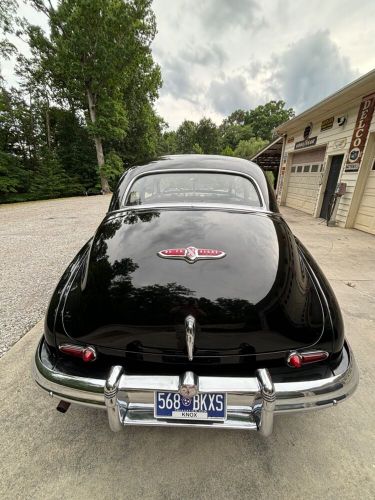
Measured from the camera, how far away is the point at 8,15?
601 inches

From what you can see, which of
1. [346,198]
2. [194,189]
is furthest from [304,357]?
[346,198]

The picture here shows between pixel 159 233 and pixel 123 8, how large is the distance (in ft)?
65.0

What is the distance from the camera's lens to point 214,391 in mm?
1168

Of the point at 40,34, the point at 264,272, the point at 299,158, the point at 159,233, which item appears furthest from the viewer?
the point at 40,34

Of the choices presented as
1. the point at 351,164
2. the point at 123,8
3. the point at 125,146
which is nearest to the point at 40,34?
the point at 123,8

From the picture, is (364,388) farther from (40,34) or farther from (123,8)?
(40,34)

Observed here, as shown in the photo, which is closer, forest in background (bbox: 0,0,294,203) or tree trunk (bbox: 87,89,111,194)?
forest in background (bbox: 0,0,294,203)

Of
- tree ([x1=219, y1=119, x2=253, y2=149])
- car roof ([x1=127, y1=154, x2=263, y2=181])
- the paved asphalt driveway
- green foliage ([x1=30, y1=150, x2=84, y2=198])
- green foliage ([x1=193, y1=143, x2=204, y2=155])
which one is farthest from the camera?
tree ([x1=219, y1=119, x2=253, y2=149])

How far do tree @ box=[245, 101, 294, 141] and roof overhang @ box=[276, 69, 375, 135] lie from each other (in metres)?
46.7

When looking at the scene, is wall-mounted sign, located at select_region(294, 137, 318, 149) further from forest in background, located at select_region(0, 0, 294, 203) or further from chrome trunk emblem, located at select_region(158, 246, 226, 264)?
forest in background, located at select_region(0, 0, 294, 203)

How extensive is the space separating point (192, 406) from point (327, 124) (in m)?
9.78

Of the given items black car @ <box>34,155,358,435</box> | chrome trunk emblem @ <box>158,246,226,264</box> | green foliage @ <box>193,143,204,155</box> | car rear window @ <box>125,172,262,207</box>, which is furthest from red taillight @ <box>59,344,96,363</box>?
green foliage @ <box>193,143,204,155</box>

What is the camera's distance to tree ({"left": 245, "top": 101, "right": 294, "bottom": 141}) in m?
51.2

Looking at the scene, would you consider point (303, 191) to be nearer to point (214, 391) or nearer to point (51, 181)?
point (214, 391)
